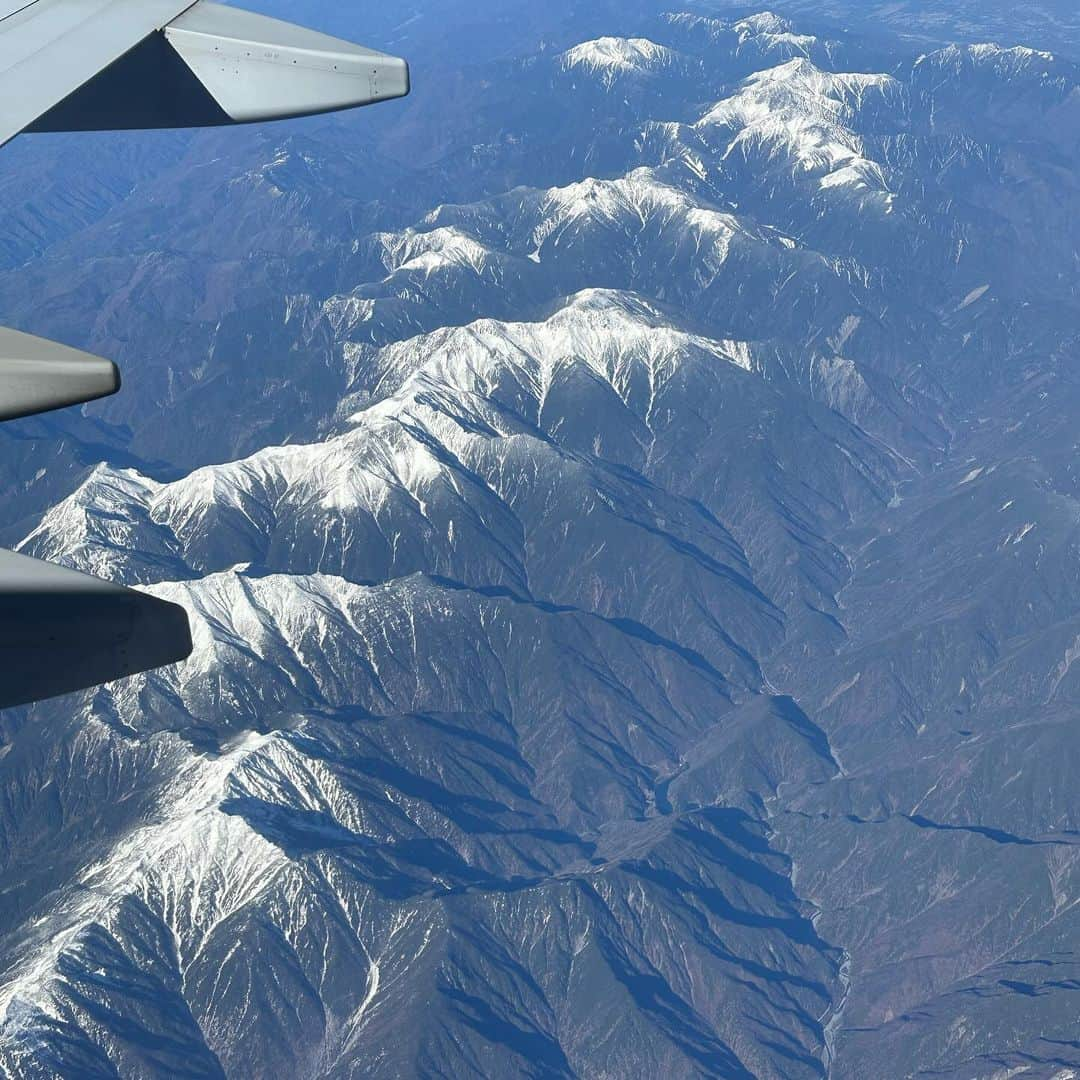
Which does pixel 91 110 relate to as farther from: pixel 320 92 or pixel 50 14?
pixel 320 92

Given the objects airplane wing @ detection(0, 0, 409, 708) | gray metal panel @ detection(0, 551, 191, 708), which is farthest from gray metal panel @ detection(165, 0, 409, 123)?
gray metal panel @ detection(0, 551, 191, 708)

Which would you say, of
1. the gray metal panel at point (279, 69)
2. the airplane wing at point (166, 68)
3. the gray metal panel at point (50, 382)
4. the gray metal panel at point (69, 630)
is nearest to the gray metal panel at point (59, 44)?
the airplane wing at point (166, 68)

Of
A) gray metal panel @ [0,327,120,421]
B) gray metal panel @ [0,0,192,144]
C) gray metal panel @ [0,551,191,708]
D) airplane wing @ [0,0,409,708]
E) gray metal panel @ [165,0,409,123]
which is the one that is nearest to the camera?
gray metal panel @ [0,551,191,708]

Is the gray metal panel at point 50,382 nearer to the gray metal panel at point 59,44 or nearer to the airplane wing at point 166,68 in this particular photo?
the gray metal panel at point 59,44

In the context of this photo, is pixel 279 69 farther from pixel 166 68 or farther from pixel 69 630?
pixel 69 630

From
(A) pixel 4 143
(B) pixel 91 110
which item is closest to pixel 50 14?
A: (B) pixel 91 110

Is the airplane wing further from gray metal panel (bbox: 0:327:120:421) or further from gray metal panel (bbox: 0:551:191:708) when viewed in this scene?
gray metal panel (bbox: 0:551:191:708)

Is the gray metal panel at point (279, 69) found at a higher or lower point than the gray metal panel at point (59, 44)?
lower
